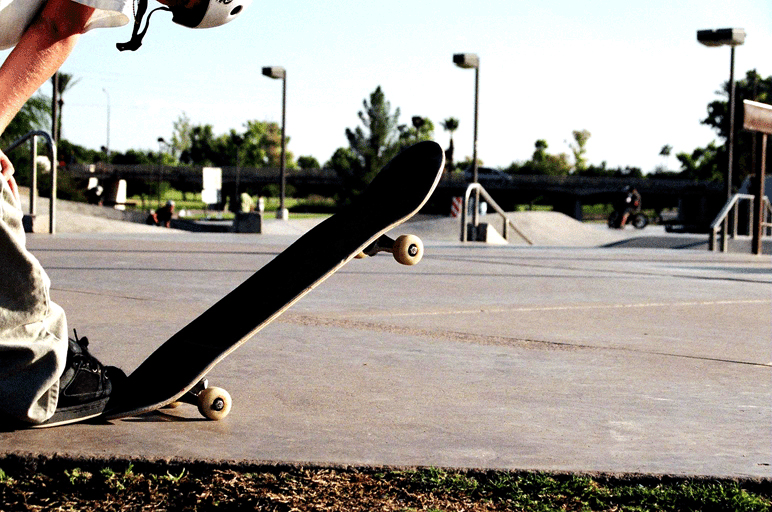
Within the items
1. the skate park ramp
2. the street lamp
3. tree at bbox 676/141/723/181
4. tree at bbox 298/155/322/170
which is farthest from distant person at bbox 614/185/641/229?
tree at bbox 298/155/322/170

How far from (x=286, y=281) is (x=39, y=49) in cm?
89

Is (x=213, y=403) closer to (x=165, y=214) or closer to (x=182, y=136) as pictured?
(x=165, y=214)

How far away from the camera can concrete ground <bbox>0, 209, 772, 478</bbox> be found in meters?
2.34

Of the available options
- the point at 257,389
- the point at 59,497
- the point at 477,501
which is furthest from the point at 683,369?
the point at 59,497

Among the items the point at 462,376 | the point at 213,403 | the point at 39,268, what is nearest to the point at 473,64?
the point at 462,376

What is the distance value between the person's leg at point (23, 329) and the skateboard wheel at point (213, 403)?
406 millimetres

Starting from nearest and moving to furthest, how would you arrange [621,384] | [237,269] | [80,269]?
[621,384] → [80,269] → [237,269]

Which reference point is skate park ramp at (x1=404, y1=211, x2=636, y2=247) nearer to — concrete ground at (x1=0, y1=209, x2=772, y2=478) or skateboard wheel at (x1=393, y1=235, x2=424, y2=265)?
concrete ground at (x1=0, y1=209, x2=772, y2=478)

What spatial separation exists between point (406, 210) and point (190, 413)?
35.1 inches

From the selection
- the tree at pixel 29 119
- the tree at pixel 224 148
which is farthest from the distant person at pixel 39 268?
the tree at pixel 224 148

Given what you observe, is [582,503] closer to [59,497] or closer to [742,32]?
[59,497]

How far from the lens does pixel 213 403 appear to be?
2592mm

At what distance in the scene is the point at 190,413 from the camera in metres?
2.75

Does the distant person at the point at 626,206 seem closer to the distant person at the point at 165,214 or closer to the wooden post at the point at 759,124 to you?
the distant person at the point at 165,214
